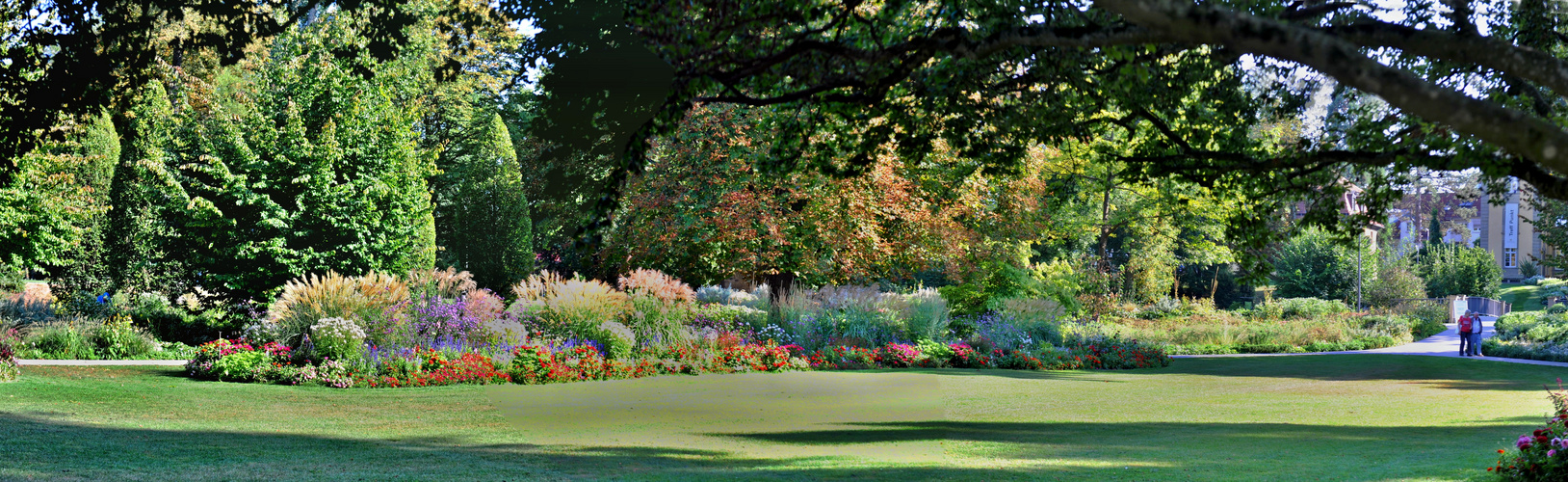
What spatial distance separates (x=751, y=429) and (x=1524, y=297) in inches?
2341

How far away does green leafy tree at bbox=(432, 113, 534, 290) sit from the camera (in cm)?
2633

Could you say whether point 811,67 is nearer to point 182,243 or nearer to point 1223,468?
point 1223,468

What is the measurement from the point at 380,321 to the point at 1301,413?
38.6 ft

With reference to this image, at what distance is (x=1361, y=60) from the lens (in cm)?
324

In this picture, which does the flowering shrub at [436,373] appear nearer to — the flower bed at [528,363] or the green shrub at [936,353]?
the flower bed at [528,363]

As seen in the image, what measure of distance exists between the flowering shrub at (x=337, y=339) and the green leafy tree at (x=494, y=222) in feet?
42.9

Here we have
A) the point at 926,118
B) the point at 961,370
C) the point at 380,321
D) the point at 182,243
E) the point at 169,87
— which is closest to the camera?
the point at 926,118

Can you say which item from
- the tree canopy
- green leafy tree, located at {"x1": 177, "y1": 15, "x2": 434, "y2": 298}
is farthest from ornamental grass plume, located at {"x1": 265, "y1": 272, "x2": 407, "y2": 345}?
green leafy tree, located at {"x1": 177, "y1": 15, "x2": 434, "y2": 298}

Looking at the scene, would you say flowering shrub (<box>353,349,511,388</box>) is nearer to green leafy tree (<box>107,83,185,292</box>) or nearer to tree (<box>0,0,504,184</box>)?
tree (<box>0,0,504,184</box>)

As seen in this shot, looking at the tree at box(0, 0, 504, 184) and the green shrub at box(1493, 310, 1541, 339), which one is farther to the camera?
the green shrub at box(1493, 310, 1541, 339)

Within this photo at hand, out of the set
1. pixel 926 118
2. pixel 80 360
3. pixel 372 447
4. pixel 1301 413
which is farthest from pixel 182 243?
pixel 1301 413

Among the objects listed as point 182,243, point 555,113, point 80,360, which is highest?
point 555,113

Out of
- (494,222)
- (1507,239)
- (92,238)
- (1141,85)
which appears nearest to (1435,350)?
(1141,85)

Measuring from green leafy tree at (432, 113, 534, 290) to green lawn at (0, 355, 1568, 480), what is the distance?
13.0 meters
